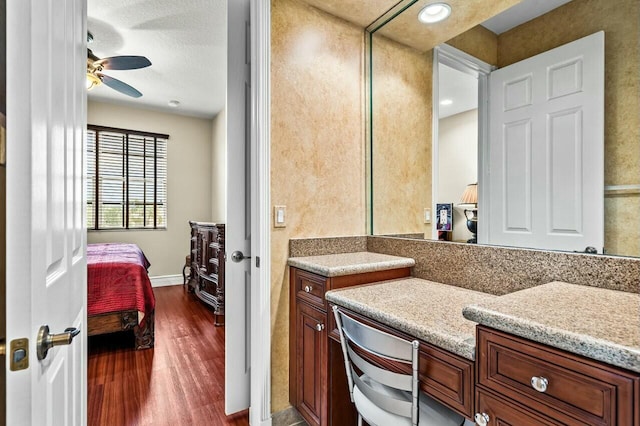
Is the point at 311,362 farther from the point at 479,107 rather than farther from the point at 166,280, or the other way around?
the point at 166,280

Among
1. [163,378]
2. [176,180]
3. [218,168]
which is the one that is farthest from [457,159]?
[176,180]

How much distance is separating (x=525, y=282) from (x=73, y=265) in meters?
1.64

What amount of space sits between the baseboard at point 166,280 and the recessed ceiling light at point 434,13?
4.97 metres

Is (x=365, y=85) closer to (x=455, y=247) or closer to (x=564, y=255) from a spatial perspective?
(x=455, y=247)

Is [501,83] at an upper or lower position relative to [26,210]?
upper

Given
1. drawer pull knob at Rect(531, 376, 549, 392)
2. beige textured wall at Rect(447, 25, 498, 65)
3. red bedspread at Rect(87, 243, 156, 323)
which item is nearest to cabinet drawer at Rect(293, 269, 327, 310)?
drawer pull knob at Rect(531, 376, 549, 392)

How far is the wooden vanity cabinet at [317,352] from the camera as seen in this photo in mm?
1536

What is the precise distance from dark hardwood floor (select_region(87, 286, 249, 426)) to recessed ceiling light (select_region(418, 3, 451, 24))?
8.29 ft

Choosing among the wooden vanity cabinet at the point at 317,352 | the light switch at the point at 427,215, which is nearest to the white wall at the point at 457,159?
the light switch at the point at 427,215

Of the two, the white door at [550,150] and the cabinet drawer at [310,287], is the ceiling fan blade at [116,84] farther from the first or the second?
the white door at [550,150]

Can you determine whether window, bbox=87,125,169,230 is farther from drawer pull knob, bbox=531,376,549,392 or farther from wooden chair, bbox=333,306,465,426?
drawer pull knob, bbox=531,376,549,392

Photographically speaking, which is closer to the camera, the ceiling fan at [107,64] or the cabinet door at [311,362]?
the cabinet door at [311,362]

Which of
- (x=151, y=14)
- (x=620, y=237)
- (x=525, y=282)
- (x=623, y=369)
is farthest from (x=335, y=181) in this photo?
(x=151, y=14)

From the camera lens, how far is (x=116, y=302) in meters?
2.80
